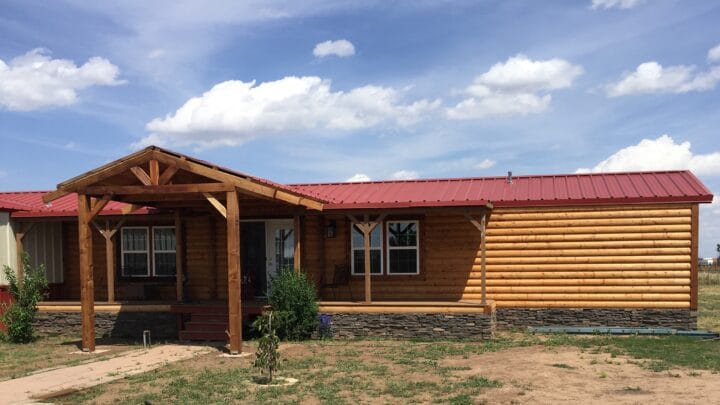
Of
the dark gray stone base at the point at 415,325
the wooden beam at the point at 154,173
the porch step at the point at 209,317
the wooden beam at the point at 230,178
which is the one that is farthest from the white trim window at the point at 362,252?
the wooden beam at the point at 154,173

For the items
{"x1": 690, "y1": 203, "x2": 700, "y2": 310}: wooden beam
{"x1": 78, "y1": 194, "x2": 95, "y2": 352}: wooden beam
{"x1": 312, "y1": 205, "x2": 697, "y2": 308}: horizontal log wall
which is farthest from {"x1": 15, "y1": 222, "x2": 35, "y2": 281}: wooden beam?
{"x1": 690, "y1": 203, "x2": 700, "y2": 310}: wooden beam

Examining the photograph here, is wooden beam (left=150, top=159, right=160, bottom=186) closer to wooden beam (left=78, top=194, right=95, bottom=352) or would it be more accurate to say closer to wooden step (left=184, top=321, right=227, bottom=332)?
wooden beam (left=78, top=194, right=95, bottom=352)

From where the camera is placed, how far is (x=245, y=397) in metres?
8.09

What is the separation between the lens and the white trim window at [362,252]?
584 inches

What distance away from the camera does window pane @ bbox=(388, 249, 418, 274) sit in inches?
580

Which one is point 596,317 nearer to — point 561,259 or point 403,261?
point 561,259

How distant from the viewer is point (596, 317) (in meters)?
13.7

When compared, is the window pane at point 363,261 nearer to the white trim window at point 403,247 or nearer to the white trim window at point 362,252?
the white trim window at point 362,252

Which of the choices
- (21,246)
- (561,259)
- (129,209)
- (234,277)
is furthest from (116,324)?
(561,259)

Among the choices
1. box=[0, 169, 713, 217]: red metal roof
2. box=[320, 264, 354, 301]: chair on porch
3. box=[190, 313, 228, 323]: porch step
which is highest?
box=[0, 169, 713, 217]: red metal roof

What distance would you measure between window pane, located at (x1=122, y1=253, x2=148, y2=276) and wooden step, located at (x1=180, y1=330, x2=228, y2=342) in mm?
3412

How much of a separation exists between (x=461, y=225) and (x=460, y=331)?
8.78ft

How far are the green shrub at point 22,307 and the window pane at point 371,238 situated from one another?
272 inches

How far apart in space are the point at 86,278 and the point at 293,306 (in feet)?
13.0
